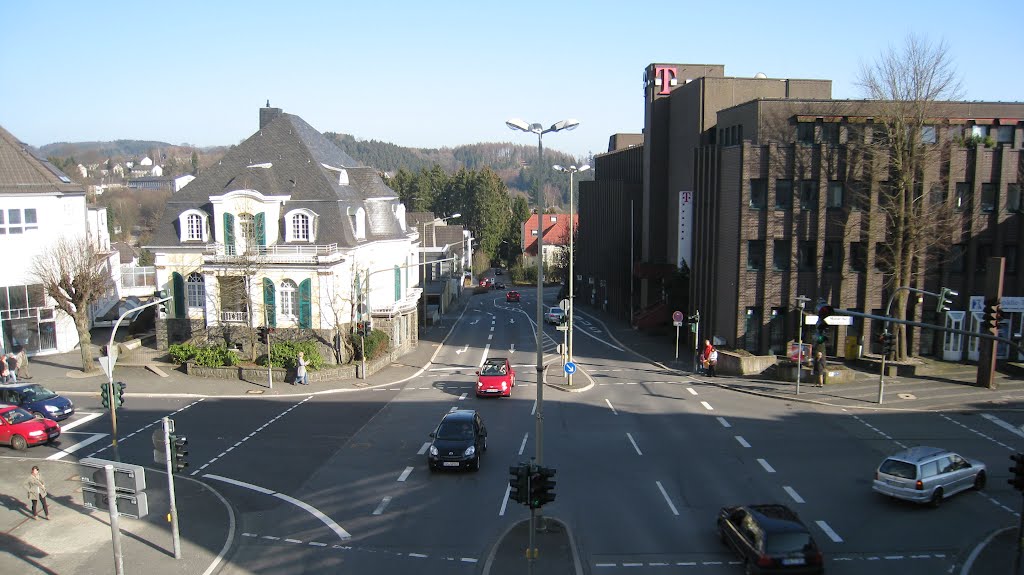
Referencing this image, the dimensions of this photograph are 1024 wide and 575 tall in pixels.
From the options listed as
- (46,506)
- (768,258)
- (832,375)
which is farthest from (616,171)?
(46,506)

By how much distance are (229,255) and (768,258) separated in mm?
28608

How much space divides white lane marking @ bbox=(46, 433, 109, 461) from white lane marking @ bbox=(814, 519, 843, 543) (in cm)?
2444

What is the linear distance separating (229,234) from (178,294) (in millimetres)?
4936

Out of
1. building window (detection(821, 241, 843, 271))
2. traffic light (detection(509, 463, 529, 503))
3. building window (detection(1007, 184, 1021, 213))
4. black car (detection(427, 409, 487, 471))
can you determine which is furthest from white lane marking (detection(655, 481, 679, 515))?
building window (detection(1007, 184, 1021, 213))

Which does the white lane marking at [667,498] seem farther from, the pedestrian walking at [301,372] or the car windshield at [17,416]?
the car windshield at [17,416]

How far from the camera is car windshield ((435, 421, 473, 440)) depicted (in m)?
24.4

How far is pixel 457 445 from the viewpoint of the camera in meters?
23.8

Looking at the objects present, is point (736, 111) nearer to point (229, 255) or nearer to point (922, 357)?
point (922, 357)

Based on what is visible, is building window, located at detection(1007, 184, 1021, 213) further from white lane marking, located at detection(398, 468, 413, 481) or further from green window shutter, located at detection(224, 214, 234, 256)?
green window shutter, located at detection(224, 214, 234, 256)

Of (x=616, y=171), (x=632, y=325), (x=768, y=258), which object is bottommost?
(x=632, y=325)

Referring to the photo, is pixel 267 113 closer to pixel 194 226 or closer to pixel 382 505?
pixel 194 226

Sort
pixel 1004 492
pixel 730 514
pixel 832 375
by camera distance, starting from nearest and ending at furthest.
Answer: pixel 730 514
pixel 1004 492
pixel 832 375

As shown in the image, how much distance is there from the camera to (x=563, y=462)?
81.6 feet

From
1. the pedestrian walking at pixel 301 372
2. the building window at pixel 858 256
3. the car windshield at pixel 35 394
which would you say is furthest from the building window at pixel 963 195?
the car windshield at pixel 35 394
